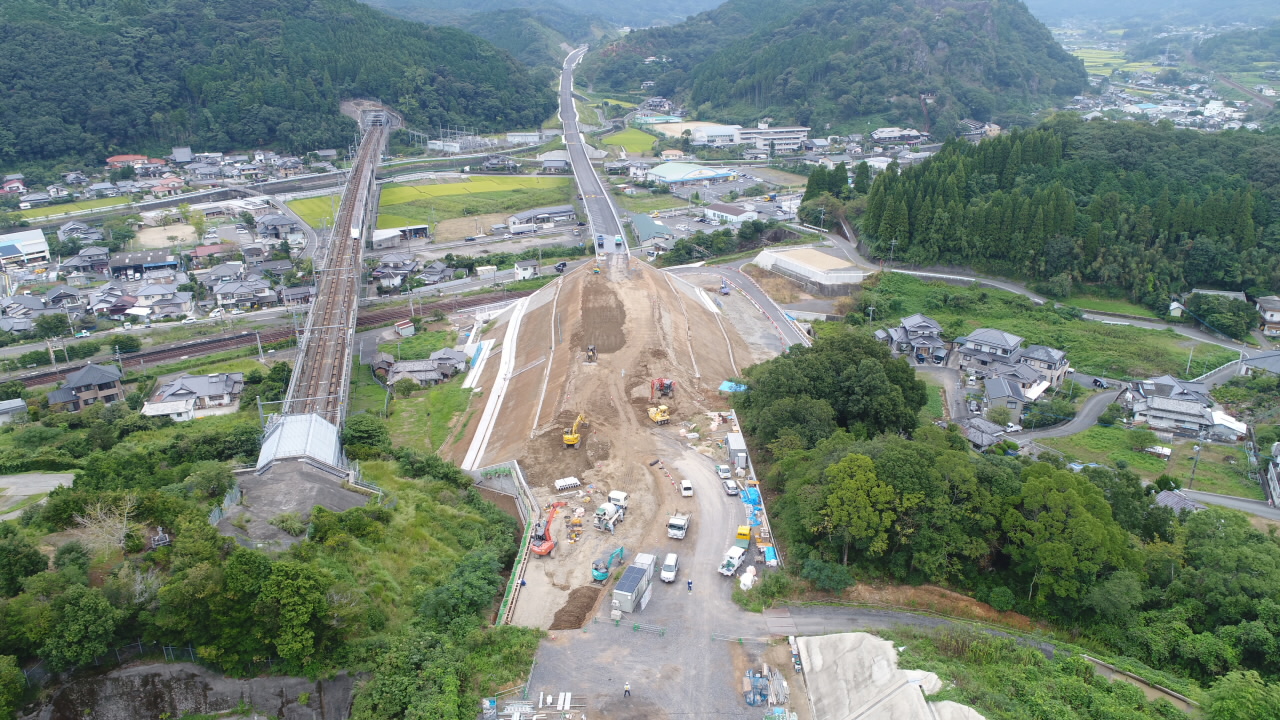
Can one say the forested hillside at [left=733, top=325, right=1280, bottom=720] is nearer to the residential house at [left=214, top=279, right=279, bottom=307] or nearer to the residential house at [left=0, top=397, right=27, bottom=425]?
the residential house at [left=0, top=397, right=27, bottom=425]

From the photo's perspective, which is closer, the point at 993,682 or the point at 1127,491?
the point at 993,682

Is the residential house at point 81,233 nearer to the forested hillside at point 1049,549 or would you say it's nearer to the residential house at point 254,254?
the residential house at point 254,254

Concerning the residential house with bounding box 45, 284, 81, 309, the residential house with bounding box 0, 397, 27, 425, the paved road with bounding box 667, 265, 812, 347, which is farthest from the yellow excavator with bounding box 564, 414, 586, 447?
the residential house with bounding box 45, 284, 81, 309

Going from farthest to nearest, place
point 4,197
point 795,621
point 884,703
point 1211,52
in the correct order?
point 1211,52 < point 4,197 < point 795,621 < point 884,703

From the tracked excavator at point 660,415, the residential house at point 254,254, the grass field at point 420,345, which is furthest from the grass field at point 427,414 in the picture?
the residential house at point 254,254

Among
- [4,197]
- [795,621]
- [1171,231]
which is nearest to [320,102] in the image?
[4,197]

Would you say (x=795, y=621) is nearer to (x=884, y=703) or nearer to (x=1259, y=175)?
(x=884, y=703)
